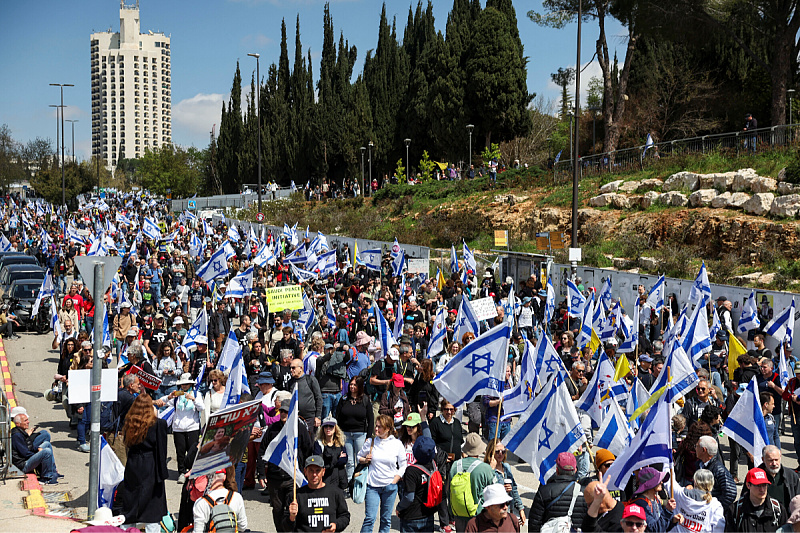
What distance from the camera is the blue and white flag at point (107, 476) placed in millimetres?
8047

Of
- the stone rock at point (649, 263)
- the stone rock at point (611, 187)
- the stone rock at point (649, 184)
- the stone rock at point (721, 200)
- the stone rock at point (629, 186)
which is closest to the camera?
the stone rock at point (649, 263)

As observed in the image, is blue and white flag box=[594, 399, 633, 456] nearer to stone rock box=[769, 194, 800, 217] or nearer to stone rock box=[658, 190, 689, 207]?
stone rock box=[769, 194, 800, 217]

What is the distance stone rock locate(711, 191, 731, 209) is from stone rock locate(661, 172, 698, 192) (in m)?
1.65

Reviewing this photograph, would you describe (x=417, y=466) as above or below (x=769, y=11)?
below

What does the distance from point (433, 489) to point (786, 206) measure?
2171 centimetres

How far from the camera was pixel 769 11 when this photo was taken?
33.7 metres

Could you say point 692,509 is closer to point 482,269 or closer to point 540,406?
point 540,406

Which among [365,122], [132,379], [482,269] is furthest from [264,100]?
[132,379]

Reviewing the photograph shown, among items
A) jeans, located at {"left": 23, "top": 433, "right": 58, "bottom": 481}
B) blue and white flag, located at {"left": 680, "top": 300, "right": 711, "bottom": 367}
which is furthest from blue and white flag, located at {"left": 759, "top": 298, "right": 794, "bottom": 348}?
jeans, located at {"left": 23, "top": 433, "right": 58, "bottom": 481}

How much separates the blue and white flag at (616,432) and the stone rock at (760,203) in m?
19.9

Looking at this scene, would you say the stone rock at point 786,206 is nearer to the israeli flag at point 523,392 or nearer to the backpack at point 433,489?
the israeli flag at point 523,392

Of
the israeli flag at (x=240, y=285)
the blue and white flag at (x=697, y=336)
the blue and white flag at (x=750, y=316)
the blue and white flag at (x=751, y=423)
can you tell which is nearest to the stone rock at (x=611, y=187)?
the blue and white flag at (x=750, y=316)

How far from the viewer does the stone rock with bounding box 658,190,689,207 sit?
94.9ft

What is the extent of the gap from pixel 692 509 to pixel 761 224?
20.8 metres
